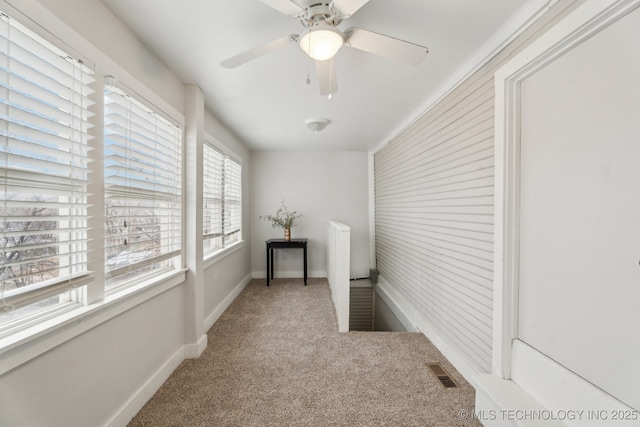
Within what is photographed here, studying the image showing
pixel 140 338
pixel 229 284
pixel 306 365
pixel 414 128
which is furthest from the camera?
pixel 229 284

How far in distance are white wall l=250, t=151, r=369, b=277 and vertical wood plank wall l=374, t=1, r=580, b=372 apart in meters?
1.56

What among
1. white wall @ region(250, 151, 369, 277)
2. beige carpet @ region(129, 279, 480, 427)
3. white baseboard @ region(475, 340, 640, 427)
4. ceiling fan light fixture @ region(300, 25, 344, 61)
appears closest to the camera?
white baseboard @ region(475, 340, 640, 427)

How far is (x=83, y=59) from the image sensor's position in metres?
1.31

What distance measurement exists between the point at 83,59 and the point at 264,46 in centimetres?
84

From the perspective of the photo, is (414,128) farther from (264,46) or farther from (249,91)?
(264,46)

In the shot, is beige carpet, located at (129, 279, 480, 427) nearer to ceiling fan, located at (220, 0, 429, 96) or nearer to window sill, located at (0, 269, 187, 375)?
window sill, located at (0, 269, 187, 375)

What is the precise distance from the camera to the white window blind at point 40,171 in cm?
101

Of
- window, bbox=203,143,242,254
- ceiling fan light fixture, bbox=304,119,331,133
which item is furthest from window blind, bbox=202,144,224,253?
ceiling fan light fixture, bbox=304,119,331,133

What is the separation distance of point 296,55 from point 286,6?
0.68 m

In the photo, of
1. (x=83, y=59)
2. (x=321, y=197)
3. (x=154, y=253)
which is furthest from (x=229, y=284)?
(x=83, y=59)

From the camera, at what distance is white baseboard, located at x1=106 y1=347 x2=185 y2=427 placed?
1.52 m

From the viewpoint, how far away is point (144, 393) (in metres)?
1.74

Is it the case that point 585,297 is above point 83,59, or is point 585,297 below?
below

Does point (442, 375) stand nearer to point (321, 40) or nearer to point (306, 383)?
point (306, 383)
